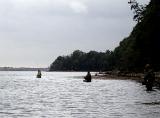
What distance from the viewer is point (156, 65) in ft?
386

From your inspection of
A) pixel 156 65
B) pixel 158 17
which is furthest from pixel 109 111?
pixel 156 65

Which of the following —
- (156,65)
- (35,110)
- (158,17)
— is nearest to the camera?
(35,110)

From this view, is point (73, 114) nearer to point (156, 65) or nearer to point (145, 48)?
point (145, 48)

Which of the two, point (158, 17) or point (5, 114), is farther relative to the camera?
point (158, 17)

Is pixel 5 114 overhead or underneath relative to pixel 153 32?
underneath

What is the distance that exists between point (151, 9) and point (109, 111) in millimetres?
66383

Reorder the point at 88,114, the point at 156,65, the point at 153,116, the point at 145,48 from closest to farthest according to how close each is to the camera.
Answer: the point at 153,116 < the point at 88,114 < the point at 145,48 < the point at 156,65

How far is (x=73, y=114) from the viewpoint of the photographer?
36.3 m

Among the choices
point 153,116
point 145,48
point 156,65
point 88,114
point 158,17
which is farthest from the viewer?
point 156,65

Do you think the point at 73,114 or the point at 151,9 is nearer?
the point at 73,114

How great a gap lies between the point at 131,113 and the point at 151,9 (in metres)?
68.1

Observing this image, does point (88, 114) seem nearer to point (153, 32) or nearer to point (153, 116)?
point (153, 116)

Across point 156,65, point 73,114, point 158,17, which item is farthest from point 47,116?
point 156,65

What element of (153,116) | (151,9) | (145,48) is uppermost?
(151,9)
